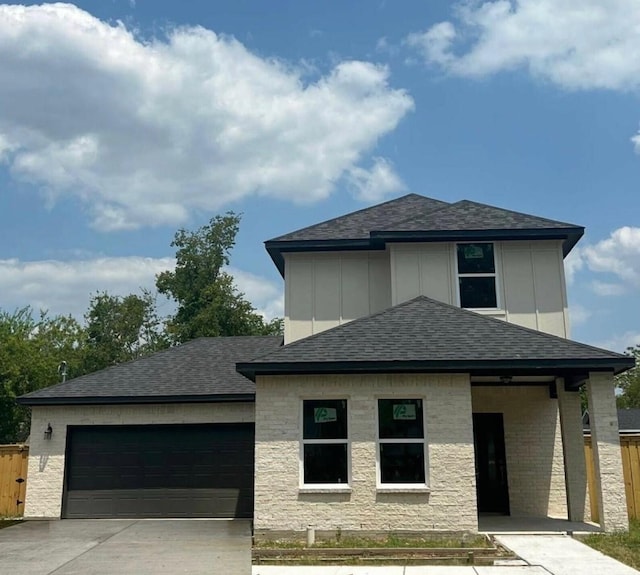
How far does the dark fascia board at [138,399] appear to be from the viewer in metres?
15.3

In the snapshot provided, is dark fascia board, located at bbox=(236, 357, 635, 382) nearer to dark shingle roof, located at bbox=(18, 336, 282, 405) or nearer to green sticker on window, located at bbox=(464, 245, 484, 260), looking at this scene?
dark shingle roof, located at bbox=(18, 336, 282, 405)

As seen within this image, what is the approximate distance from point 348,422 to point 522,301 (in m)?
5.99

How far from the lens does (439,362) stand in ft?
36.8

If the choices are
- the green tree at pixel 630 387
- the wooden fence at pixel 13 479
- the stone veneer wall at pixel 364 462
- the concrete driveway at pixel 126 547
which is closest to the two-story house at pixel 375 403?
the stone veneer wall at pixel 364 462

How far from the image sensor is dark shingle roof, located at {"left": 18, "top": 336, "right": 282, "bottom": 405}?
15508mm

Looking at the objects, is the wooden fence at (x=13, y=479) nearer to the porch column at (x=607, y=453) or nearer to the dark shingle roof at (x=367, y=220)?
the dark shingle roof at (x=367, y=220)

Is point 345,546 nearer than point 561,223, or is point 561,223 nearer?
point 345,546

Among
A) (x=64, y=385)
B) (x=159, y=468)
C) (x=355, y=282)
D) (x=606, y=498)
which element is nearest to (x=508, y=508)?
(x=606, y=498)

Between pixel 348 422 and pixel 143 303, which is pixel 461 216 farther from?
pixel 143 303

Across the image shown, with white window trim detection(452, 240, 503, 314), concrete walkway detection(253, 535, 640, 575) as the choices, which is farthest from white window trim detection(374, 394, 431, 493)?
white window trim detection(452, 240, 503, 314)

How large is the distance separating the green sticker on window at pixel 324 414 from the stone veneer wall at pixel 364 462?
0.27 m

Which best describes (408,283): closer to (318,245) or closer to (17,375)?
(318,245)

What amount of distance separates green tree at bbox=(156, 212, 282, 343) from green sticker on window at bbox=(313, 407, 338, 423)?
2998cm

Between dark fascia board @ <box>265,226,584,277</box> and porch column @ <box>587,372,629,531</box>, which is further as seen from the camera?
dark fascia board @ <box>265,226,584,277</box>
